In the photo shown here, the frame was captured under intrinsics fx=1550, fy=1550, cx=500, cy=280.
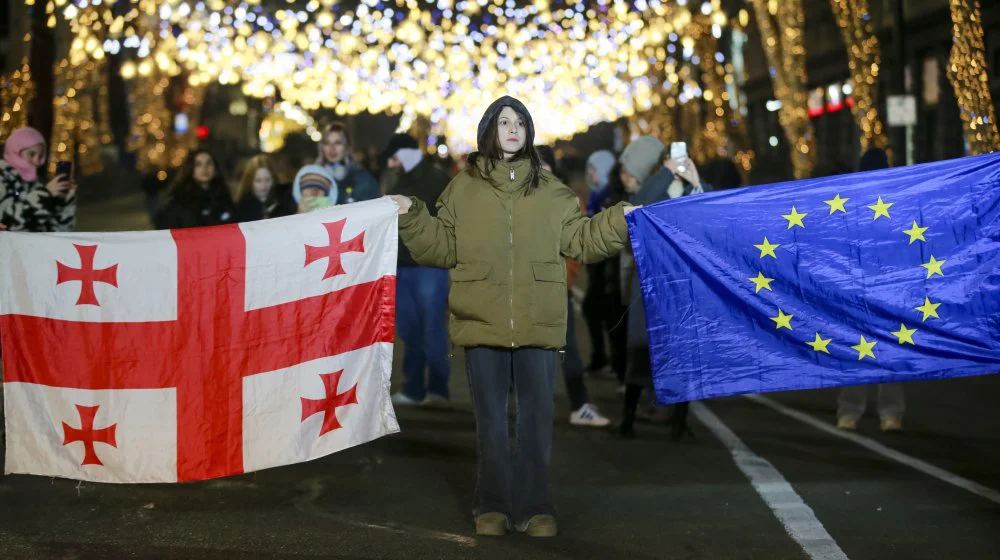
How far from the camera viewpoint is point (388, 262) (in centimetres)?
751

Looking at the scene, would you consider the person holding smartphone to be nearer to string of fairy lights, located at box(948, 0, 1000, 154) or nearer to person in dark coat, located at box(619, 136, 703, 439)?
person in dark coat, located at box(619, 136, 703, 439)

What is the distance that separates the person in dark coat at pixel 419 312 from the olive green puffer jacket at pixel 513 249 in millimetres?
4329

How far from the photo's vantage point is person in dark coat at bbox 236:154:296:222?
11.9m

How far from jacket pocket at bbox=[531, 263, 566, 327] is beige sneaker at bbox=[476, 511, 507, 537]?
886 mm

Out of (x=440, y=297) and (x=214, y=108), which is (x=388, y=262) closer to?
(x=440, y=297)

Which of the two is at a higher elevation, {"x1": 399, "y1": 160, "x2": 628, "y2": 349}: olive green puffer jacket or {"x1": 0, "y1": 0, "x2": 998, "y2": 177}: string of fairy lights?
{"x1": 0, "y1": 0, "x2": 998, "y2": 177}: string of fairy lights

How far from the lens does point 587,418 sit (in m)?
10.5

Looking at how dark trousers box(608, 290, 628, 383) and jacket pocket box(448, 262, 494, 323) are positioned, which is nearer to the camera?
jacket pocket box(448, 262, 494, 323)

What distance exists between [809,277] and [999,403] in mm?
4489

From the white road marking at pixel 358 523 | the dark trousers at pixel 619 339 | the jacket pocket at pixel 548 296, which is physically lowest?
the white road marking at pixel 358 523

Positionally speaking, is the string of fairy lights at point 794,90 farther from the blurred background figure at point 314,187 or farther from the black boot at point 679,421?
the black boot at point 679,421

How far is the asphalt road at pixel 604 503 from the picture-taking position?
21.8 feet

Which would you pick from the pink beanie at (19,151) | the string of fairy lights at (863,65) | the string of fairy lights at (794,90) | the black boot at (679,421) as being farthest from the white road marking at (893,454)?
the string of fairy lights at (794,90)

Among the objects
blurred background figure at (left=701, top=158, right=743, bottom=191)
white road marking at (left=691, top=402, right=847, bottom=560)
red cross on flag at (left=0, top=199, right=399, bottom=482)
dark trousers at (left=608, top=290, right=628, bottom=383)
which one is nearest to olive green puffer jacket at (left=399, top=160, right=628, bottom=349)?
red cross on flag at (left=0, top=199, right=399, bottom=482)
